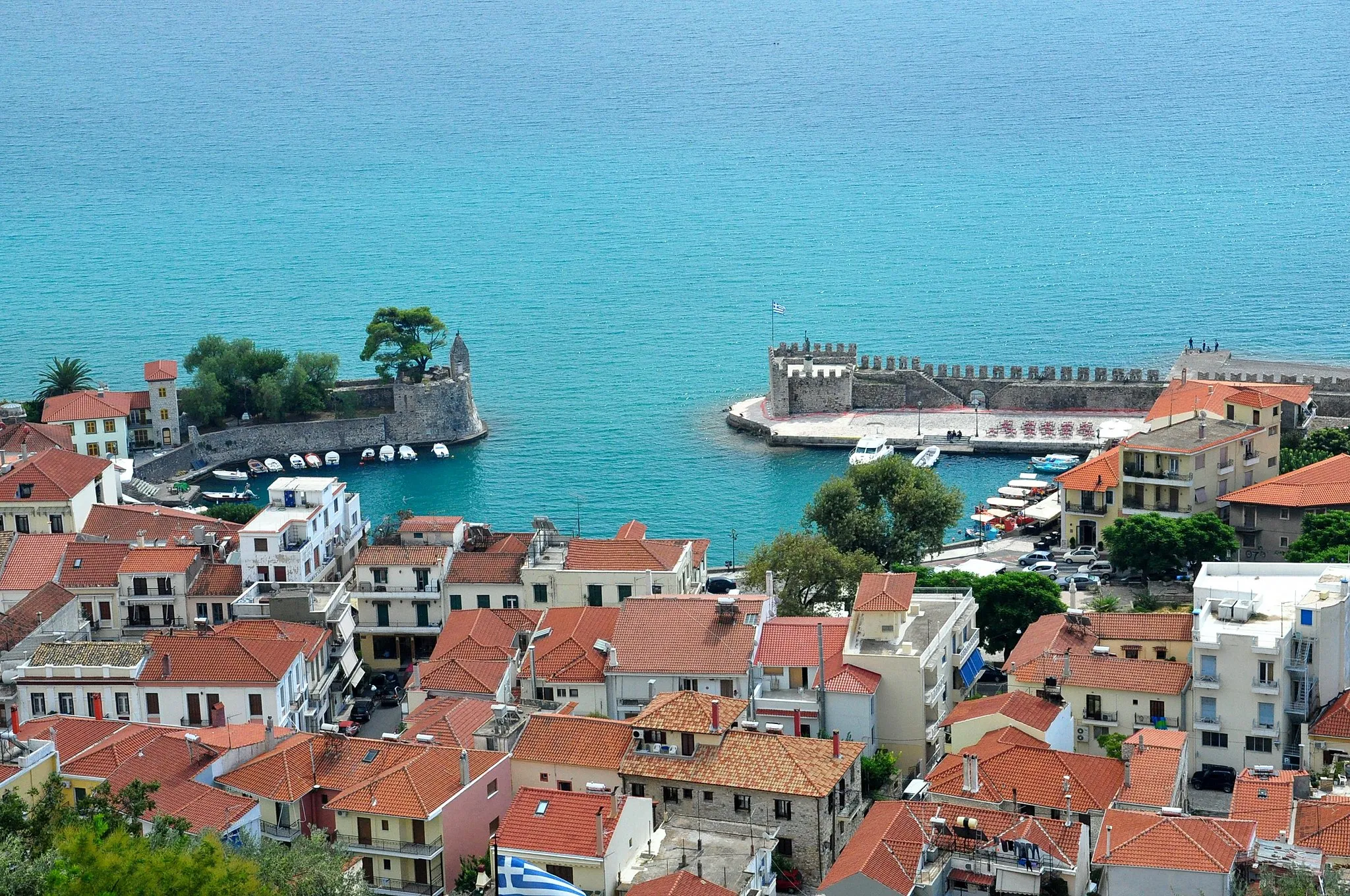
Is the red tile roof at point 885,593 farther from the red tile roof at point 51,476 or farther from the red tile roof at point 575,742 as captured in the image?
the red tile roof at point 51,476

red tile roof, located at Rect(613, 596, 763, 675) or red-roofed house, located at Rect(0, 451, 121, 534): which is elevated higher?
red-roofed house, located at Rect(0, 451, 121, 534)

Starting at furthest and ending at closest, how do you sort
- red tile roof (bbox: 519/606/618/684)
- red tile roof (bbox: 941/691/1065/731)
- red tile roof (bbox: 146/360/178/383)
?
red tile roof (bbox: 146/360/178/383), red tile roof (bbox: 519/606/618/684), red tile roof (bbox: 941/691/1065/731)

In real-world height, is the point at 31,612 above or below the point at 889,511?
below

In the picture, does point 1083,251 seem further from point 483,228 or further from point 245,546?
point 245,546

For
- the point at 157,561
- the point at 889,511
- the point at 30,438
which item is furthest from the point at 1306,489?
the point at 30,438

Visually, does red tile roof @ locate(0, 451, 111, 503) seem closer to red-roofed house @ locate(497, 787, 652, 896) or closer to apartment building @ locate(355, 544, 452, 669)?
apartment building @ locate(355, 544, 452, 669)

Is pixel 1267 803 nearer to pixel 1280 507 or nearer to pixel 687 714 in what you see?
pixel 687 714

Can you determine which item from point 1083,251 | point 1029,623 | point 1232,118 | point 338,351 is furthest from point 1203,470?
point 1232,118

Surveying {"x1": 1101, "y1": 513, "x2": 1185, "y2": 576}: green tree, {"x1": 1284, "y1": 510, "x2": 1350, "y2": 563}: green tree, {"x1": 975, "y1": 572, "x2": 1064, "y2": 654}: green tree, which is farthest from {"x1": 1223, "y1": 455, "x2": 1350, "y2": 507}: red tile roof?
{"x1": 975, "y1": 572, "x2": 1064, "y2": 654}: green tree
